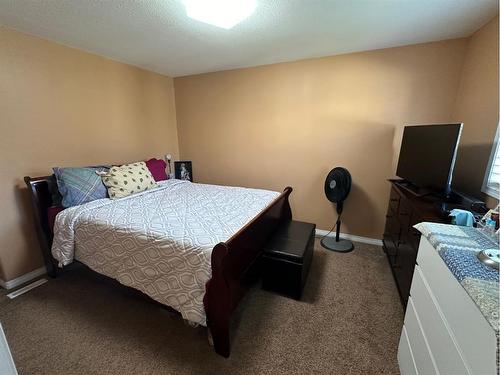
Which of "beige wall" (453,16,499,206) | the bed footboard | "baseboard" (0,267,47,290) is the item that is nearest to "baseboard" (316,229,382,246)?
"beige wall" (453,16,499,206)

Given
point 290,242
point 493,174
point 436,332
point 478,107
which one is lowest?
point 290,242

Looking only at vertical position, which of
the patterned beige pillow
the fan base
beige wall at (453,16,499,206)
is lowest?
the fan base

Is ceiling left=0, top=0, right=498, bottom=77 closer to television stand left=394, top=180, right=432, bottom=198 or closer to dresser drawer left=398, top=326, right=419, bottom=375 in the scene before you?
television stand left=394, top=180, right=432, bottom=198

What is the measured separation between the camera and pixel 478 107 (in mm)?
1887

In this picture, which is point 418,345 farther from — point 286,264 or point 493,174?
point 493,174

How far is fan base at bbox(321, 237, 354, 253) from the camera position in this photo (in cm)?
275

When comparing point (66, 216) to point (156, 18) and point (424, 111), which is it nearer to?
point (156, 18)

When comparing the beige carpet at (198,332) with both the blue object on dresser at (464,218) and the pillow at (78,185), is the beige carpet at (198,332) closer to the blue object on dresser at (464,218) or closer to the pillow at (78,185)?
the pillow at (78,185)

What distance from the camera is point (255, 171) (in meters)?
3.43

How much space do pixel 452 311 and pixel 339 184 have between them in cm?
192

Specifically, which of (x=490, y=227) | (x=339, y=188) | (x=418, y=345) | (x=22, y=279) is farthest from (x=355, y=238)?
(x=22, y=279)

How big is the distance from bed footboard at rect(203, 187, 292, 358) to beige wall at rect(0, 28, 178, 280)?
85.1 inches

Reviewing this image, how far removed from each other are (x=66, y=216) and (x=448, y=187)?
3.11m

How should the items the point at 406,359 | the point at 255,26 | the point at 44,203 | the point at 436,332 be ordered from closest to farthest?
the point at 436,332, the point at 406,359, the point at 255,26, the point at 44,203
